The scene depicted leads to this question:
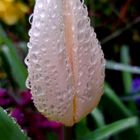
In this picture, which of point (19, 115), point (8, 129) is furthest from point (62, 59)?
point (19, 115)

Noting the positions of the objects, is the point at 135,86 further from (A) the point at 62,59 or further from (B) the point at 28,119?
(A) the point at 62,59

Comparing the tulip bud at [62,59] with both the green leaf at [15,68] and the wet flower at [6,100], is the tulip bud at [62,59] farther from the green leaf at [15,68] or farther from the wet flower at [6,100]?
the green leaf at [15,68]

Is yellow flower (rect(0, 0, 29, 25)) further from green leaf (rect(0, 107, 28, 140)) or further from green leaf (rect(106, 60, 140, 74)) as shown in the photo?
green leaf (rect(0, 107, 28, 140))

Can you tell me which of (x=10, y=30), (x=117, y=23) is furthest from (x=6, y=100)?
(x=117, y=23)

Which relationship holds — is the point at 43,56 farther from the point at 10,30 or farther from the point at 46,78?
the point at 10,30

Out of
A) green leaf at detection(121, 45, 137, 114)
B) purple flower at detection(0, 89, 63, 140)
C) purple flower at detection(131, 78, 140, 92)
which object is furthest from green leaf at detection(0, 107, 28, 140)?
purple flower at detection(131, 78, 140, 92)

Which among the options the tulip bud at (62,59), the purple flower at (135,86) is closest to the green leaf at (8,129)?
the tulip bud at (62,59)
